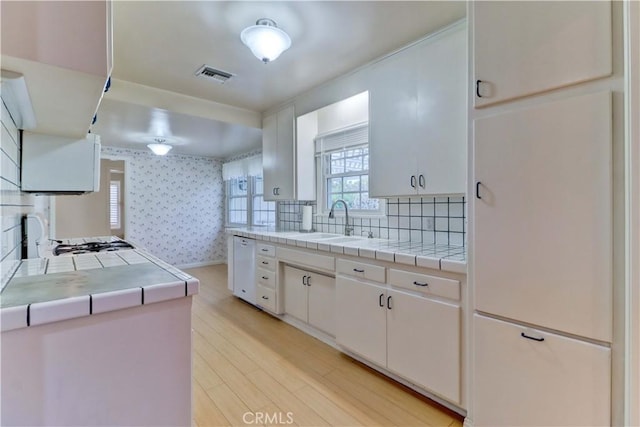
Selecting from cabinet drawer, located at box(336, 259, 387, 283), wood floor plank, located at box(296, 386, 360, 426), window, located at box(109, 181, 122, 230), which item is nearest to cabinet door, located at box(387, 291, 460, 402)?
cabinet drawer, located at box(336, 259, 387, 283)

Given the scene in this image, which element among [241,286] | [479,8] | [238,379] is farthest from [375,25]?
[241,286]

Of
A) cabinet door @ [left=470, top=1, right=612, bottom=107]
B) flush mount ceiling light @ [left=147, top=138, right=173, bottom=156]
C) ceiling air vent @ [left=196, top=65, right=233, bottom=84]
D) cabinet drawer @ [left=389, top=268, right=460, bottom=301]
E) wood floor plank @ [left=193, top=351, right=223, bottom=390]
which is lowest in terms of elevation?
wood floor plank @ [left=193, top=351, right=223, bottom=390]

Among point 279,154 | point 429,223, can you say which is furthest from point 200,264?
point 429,223

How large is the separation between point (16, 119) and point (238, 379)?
1.98 metres

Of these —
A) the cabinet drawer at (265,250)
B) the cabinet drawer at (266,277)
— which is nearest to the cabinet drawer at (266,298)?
the cabinet drawer at (266,277)

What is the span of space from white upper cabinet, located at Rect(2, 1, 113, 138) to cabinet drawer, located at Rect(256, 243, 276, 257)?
2215 mm

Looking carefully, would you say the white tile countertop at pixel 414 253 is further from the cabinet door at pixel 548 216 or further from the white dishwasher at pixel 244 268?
the white dishwasher at pixel 244 268

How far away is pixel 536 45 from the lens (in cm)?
126

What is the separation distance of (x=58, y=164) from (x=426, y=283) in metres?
2.39

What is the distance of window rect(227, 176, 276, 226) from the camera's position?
5.14m

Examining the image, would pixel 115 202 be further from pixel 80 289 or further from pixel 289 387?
pixel 80 289

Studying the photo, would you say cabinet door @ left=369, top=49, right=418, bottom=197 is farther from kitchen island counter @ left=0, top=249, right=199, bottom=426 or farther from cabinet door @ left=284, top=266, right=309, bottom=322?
kitchen island counter @ left=0, top=249, right=199, bottom=426

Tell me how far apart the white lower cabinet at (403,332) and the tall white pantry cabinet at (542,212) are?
0.62 ft

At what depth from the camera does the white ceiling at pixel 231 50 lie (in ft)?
5.98
